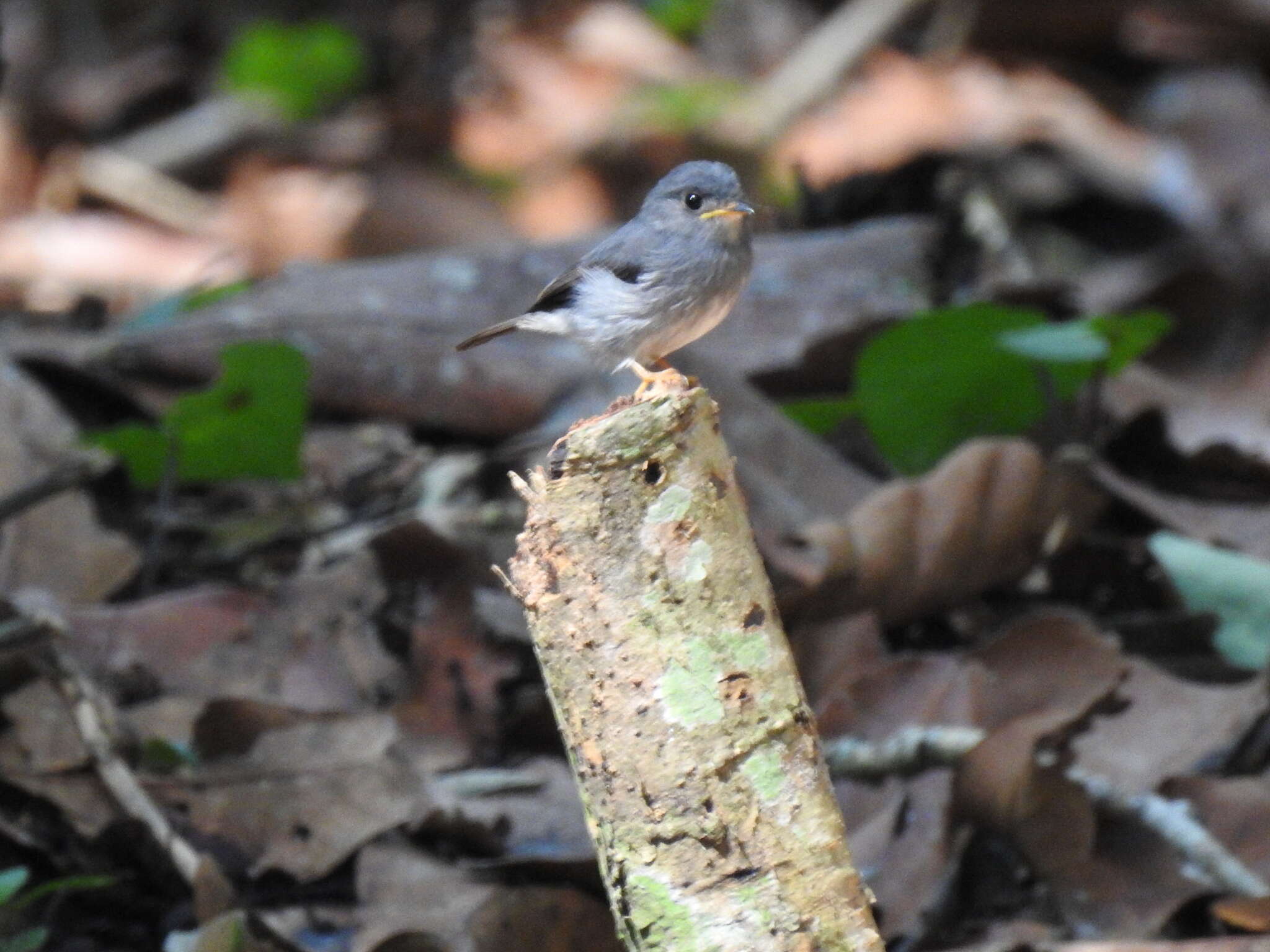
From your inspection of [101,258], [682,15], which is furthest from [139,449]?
[682,15]

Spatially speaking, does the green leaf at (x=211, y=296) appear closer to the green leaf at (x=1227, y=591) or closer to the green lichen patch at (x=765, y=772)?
the green leaf at (x=1227, y=591)

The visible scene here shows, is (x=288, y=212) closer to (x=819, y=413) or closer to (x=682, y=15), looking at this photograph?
(x=682, y=15)

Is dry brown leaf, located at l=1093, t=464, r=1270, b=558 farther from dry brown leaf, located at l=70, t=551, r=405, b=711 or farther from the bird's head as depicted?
dry brown leaf, located at l=70, t=551, r=405, b=711

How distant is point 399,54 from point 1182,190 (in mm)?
4429

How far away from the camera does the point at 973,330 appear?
12.5 feet

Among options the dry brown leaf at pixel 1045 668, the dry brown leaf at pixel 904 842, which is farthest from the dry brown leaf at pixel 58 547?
the dry brown leaf at pixel 1045 668

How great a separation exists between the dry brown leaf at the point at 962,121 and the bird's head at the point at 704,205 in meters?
4.58

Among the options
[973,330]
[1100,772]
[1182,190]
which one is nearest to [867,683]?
[1100,772]

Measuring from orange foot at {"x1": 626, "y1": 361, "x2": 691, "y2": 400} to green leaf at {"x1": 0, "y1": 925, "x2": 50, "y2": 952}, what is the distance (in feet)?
3.97

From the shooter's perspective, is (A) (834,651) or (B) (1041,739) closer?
(B) (1041,739)

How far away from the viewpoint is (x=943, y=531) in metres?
3.45

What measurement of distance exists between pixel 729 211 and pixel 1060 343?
1049 mm

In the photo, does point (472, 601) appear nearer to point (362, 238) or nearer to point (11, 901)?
point (11, 901)

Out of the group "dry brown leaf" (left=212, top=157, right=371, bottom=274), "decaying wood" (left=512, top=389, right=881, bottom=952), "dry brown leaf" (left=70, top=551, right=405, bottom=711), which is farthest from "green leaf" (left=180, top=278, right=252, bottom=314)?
"decaying wood" (left=512, top=389, right=881, bottom=952)
